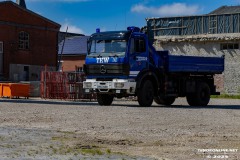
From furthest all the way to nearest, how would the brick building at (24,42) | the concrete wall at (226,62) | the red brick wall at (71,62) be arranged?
the red brick wall at (71,62)
the brick building at (24,42)
the concrete wall at (226,62)

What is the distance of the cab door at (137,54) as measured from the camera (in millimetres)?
21938

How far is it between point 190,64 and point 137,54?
10.9 ft

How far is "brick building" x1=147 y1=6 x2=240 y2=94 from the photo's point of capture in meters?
40.6

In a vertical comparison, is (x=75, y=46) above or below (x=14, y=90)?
above

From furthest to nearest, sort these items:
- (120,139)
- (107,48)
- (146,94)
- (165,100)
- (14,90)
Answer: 1. (14,90)
2. (165,100)
3. (146,94)
4. (107,48)
5. (120,139)

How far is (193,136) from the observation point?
1135 centimetres

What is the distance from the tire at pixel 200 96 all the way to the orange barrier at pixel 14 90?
13.0 metres

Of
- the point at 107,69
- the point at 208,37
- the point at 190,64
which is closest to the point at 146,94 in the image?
the point at 107,69

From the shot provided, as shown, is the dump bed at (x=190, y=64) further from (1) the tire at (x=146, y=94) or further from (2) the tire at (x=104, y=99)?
(2) the tire at (x=104, y=99)

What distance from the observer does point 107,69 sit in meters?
22.2

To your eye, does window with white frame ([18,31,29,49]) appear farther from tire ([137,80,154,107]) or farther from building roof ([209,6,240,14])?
tire ([137,80,154,107])

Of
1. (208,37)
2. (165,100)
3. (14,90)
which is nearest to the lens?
(165,100)

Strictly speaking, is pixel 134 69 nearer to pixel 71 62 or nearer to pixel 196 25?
pixel 196 25

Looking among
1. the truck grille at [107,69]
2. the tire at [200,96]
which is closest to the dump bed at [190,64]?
the tire at [200,96]
